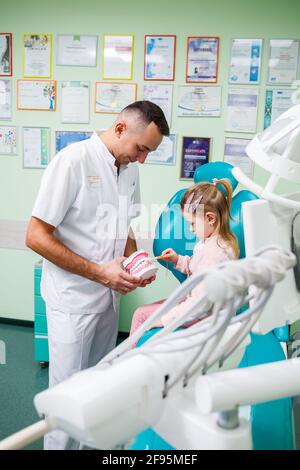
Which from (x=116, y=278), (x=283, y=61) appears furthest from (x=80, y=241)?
(x=283, y=61)

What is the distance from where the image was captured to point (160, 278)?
11.2ft

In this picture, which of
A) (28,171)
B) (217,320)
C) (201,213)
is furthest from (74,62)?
(217,320)

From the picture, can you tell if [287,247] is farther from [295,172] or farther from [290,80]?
[290,80]

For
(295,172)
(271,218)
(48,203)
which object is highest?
(295,172)

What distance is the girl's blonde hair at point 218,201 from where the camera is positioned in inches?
84.4

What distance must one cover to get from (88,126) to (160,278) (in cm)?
124

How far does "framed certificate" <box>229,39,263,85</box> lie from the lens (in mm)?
3031

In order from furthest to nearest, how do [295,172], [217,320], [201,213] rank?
[201,213]
[295,172]
[217,320]

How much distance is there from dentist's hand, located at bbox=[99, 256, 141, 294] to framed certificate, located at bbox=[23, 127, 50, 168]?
1.86 metres

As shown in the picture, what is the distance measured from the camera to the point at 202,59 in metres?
3.10

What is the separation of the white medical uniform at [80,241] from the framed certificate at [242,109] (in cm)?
138

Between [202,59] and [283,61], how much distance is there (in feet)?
1.74

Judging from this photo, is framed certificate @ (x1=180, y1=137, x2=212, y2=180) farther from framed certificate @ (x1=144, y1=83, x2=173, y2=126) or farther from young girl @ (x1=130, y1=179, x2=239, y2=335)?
young girl @ (x1=130, y1=179, x2=239, y2=335)

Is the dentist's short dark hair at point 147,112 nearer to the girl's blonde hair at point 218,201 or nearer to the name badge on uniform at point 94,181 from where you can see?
the name badge on uniform at point 94,181
